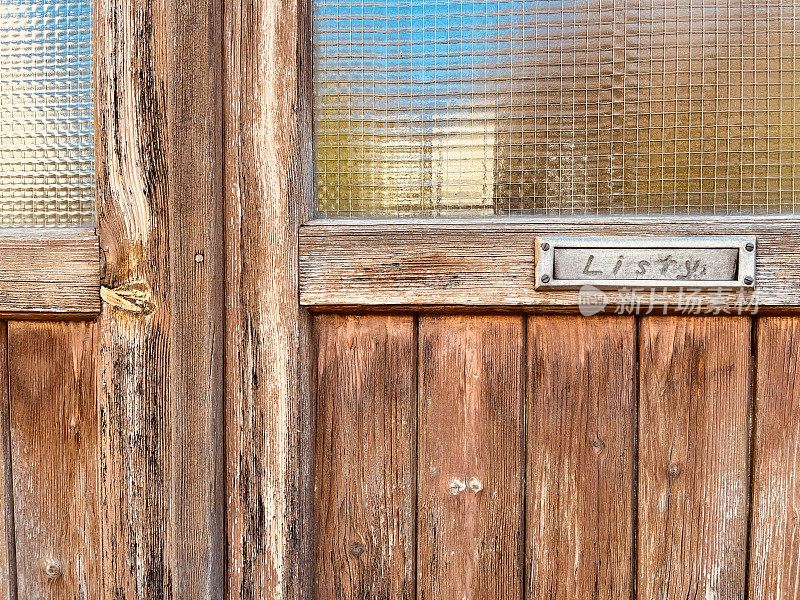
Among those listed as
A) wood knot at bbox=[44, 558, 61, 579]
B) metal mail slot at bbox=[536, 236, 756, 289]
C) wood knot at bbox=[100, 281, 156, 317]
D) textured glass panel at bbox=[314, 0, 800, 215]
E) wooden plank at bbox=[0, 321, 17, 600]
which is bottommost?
wood knot at bbox=[44, 558, 61, 579]

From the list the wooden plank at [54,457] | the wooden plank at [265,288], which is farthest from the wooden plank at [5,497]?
the wooden plank at [265,288]

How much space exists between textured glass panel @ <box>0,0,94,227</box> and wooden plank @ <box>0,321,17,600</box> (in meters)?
0.15

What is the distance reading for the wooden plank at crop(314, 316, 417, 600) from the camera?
0.59 meters

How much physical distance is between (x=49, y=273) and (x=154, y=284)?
0.44ft

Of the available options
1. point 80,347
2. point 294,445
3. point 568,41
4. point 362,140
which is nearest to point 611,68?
point 568,41

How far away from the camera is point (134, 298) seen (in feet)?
1.75

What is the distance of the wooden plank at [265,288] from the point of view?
1.83 ft

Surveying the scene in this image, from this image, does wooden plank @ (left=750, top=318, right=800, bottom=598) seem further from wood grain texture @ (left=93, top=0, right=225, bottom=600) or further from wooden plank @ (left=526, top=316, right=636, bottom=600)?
wood grain texture @ (left=93, top=0, right=225, bottom=600)

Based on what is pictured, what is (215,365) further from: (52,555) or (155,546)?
(52,555)

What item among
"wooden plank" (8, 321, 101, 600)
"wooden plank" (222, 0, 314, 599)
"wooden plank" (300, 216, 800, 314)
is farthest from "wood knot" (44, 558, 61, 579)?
"wooden plank" (300, 216, 800, 314)

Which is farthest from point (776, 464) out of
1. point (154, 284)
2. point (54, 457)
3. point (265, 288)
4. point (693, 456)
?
point (54, 457)

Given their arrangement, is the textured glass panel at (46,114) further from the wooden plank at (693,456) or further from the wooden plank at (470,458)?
the wooden plank at (693,456)

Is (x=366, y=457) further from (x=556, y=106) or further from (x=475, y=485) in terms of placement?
(x=556, y=106)

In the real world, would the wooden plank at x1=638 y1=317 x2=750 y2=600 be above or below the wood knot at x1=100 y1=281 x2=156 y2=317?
below
